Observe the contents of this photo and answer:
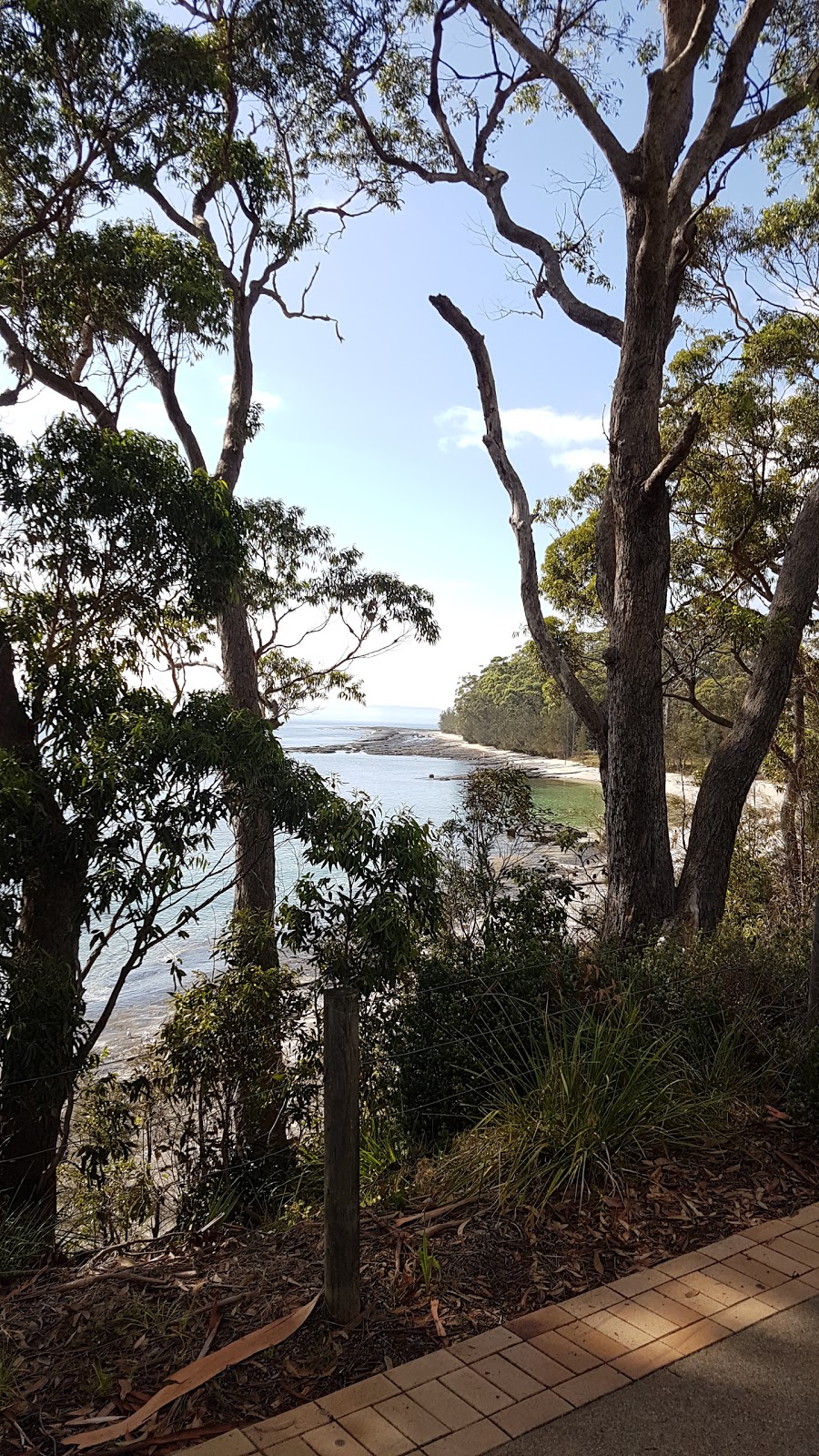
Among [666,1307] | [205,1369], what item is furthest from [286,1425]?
[666,1307]

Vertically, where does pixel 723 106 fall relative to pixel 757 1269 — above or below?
above

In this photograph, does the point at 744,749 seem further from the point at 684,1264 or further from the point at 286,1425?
the point at 286,1425

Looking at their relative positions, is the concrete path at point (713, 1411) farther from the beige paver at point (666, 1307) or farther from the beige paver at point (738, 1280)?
the beige paver at point (738, 1280)

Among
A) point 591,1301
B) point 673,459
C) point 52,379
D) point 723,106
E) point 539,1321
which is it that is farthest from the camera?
point 52,379

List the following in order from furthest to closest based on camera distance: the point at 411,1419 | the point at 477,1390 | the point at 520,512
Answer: the point at 520,512 < the point at 477,1390 < the point at 411,1419

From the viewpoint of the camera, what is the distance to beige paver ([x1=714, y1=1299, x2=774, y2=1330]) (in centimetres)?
279

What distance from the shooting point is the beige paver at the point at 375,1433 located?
87.2 inches

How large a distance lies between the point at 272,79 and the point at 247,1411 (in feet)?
40.1

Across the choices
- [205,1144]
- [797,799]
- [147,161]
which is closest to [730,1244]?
[205,1144]

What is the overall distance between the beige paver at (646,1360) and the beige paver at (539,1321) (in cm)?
23

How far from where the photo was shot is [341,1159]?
2832 millimetres

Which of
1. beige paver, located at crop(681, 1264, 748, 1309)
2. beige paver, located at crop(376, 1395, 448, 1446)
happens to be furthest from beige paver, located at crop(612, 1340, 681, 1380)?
beige paver, located at crop(376, 1395, 448, 1446)

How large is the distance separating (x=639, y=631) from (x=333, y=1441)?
6.34 m

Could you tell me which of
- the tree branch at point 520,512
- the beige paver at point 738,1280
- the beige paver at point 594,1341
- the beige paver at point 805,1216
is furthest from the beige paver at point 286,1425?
the tree branch at point 520,512
